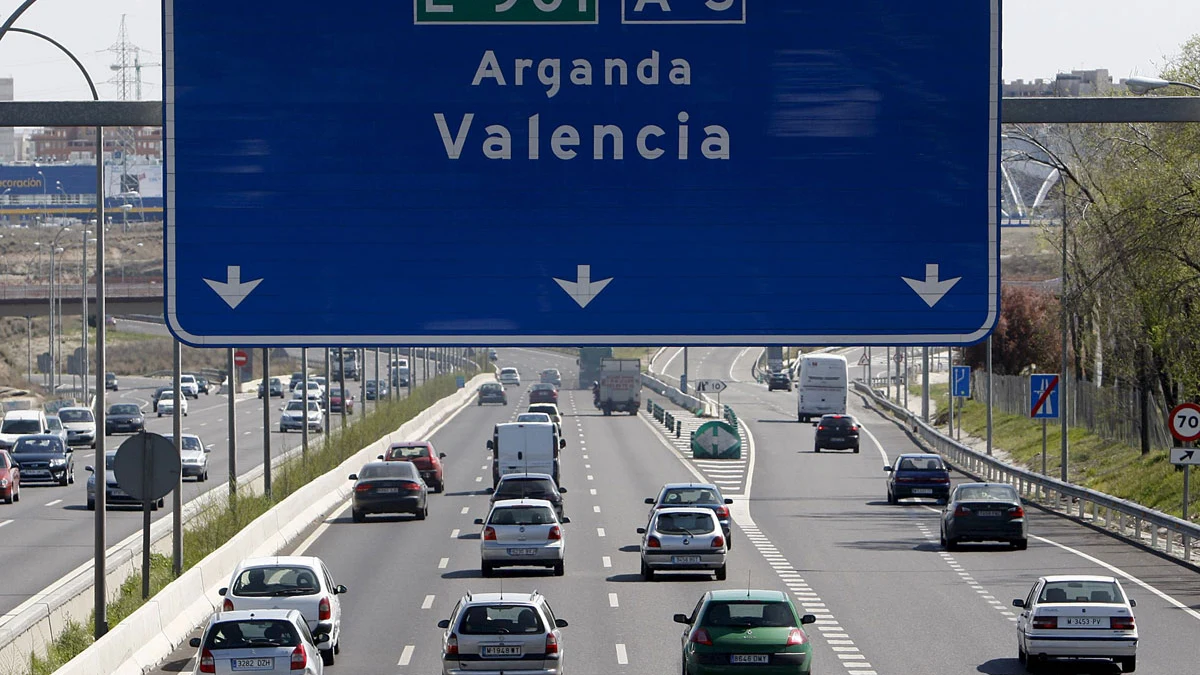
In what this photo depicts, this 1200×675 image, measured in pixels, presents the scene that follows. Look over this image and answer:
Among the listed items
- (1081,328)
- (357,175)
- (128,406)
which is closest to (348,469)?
(1081,328)

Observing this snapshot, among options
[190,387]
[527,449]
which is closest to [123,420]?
[527,449]

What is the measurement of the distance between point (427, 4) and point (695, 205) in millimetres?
2078

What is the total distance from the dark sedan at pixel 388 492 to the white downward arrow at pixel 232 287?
38854mm

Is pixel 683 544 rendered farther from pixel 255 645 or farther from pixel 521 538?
pixel 255 645

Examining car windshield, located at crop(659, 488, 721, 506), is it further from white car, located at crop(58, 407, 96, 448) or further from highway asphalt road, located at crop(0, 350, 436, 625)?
white car, located at crop(58, 407, 96, 448)

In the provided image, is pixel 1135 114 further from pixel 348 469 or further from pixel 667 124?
pixel 348 469

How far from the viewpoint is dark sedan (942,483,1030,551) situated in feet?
138

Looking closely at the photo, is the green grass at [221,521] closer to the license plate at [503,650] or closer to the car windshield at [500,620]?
the car windshield at [500,620]

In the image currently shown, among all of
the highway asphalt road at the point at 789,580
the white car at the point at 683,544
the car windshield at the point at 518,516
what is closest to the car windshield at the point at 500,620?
the highway asphalt road at the point at 789,580

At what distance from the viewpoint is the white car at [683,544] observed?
121 ft

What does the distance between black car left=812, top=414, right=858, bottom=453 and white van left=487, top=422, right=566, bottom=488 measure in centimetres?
2378

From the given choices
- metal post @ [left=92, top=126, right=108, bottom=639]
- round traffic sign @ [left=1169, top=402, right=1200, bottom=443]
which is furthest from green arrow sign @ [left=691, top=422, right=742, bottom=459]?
metal post @ [left=92, top=126, right=108, bottom=639]

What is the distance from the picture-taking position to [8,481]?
2185 inches

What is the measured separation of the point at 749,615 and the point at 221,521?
62.1 feet
